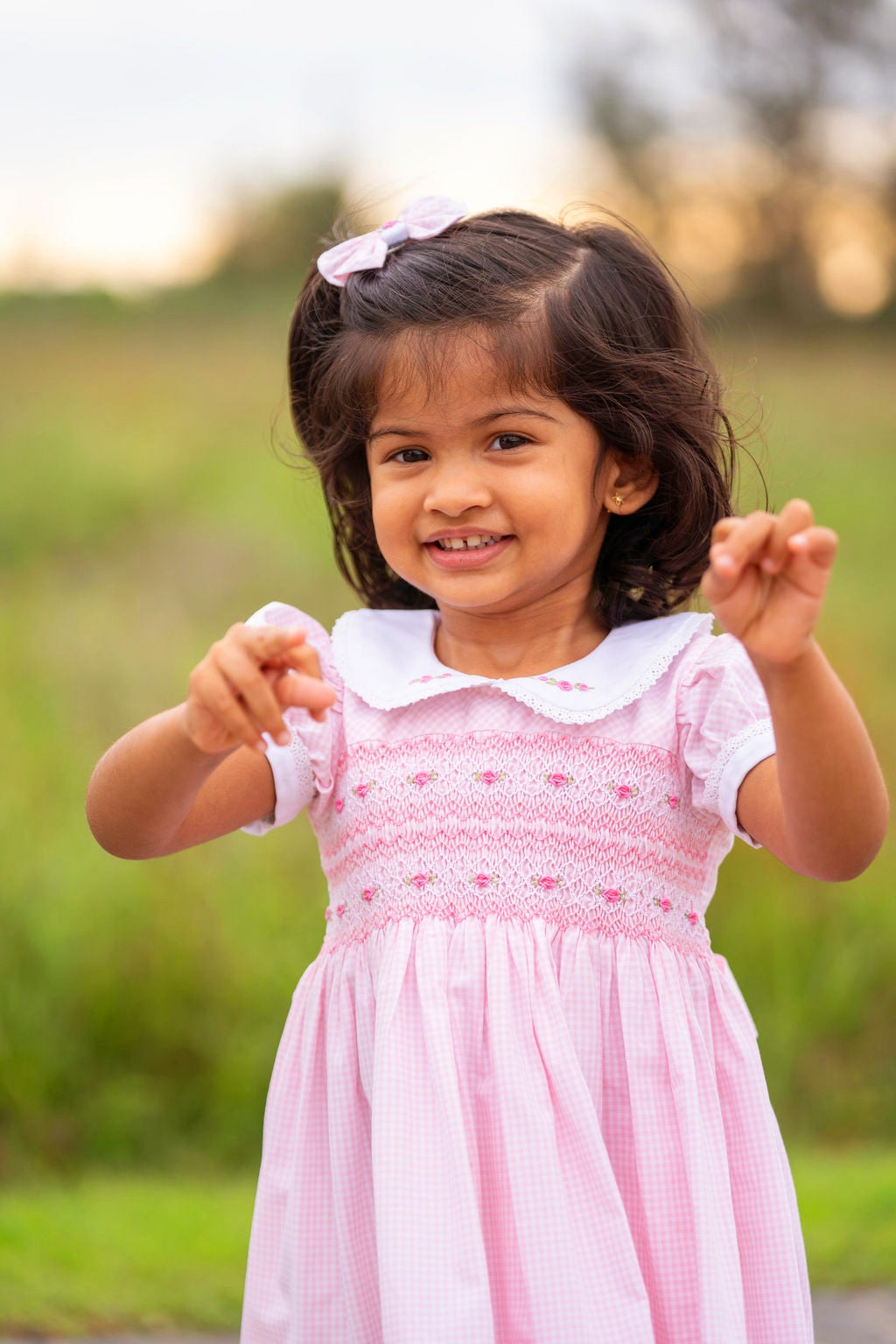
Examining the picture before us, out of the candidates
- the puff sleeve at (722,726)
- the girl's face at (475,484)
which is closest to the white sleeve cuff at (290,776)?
the girl's face at (475,484)

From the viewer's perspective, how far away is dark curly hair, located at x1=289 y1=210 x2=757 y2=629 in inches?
77.6

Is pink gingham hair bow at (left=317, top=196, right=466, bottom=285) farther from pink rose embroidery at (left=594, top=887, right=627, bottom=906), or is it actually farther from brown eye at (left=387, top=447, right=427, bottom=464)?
pink rose embroidery at (left=594, top=887, right=627, bottom=906)

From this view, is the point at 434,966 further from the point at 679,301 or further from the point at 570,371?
the point at 679,301

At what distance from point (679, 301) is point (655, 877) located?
0.83 meters

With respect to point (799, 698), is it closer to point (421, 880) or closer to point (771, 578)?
point (771, 578)

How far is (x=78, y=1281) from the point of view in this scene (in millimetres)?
2875

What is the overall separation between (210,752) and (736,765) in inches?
24.6

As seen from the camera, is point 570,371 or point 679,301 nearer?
point 570,371

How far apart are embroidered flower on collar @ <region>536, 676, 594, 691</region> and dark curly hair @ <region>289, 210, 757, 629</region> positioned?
0.65 feet

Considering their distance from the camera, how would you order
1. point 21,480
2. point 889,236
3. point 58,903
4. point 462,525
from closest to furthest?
point 462,525 → point 58,903 → point 21,480 → point 889,236

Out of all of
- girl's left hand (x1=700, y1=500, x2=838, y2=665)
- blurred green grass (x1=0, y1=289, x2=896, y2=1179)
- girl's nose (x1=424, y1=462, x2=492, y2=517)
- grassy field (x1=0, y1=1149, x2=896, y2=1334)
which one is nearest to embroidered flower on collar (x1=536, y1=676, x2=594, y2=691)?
girl's nose (x1=424, y1=462, x2=492, y2=517)

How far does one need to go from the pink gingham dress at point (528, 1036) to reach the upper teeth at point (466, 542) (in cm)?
17

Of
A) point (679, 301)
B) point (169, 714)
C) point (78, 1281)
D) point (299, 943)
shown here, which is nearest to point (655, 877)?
point (169, 714)

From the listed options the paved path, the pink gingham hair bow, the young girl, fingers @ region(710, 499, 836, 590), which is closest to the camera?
fingers @ region(710, 499, 836, 590)
